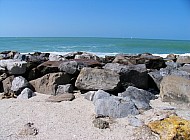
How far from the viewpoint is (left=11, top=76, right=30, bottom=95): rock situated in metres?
5.52

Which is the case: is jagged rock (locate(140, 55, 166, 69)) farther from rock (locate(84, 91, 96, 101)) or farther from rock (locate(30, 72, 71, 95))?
rock (locate(84, 91, 96, 101))

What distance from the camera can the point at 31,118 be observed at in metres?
4.02

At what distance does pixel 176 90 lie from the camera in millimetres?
4949

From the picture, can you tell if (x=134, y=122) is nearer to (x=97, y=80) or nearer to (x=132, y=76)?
(x=97, y=80)

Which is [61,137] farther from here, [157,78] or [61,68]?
[157,78]

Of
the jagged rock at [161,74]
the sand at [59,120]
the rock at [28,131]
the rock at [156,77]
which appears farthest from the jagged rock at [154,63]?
the rock at [28,131]

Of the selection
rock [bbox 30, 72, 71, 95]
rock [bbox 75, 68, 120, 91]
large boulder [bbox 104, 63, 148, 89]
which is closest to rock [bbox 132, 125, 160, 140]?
rock [bbox 75, 68, 120, 91]

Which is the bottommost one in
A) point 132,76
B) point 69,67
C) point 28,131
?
point 28,131

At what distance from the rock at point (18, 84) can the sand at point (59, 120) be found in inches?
20.1

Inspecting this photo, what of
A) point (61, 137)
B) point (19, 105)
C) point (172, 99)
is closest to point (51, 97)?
point (19, 105)

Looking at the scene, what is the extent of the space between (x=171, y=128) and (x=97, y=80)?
7.43 ft

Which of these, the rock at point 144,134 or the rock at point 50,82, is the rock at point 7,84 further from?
the rock at point 144,134

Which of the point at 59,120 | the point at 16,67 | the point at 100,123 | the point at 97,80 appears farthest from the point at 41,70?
the point at 100,123

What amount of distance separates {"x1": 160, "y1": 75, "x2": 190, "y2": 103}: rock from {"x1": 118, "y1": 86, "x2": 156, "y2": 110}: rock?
34 centimetres
